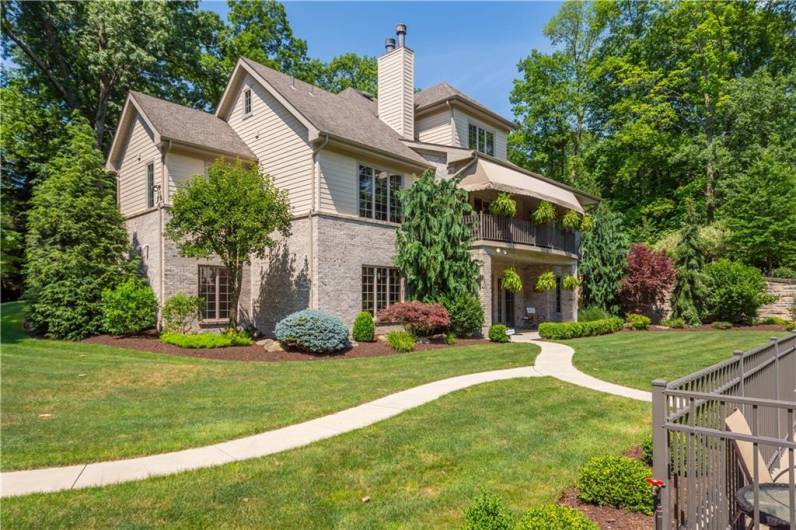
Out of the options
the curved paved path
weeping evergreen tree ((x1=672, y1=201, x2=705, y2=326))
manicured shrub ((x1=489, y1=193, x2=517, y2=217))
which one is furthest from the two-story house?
the curved paved path

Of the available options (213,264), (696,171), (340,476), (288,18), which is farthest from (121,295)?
(696,171)

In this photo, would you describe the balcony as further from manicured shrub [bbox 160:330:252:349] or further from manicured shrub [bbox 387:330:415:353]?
manicured shrub [bbox 160:330:252:349]

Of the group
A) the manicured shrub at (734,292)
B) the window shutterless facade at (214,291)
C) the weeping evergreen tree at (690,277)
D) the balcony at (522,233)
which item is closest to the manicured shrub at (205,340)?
the window shutterless facade at (214,291)

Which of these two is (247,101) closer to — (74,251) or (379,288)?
(74,251)

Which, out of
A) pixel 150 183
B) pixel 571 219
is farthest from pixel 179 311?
pixel 571 219

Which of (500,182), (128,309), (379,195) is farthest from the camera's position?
(500,182)

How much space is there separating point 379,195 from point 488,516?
1634cm

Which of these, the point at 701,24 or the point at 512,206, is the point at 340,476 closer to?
the point at 512,206

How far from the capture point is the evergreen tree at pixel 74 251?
16.7 metres

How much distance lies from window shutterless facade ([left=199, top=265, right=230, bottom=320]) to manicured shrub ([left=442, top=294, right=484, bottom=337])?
889 cm

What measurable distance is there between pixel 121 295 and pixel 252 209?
6006 mm

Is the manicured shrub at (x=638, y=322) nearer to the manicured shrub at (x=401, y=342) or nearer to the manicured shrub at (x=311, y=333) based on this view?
the manicured shrub at (x=401, y=342)

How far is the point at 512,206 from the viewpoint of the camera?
19469 mm

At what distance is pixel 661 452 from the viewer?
3.57 m
